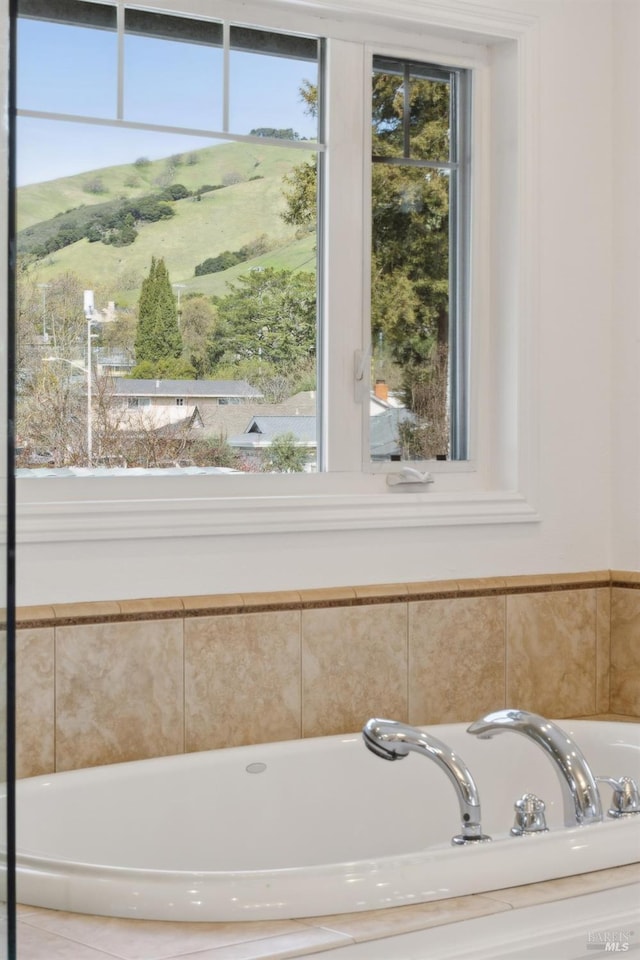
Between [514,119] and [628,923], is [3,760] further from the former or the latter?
[514,119]

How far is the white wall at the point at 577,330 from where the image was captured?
106 inches

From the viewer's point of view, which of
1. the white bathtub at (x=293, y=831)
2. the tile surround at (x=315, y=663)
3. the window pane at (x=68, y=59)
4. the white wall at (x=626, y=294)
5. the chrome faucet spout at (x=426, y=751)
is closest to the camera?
the white bathtub at (x=293, y=831)

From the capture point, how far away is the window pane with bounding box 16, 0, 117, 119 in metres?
2.23

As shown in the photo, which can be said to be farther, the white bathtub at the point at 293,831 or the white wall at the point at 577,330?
the white wall at the point at 577,330

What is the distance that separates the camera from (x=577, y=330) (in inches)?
110

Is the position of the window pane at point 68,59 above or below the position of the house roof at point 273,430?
above

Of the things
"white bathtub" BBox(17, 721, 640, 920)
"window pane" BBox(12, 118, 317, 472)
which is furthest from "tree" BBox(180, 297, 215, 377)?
"white bathtub" BBox(17, 721, 640, 920)

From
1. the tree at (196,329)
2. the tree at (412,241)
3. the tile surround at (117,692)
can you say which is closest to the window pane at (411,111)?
the tree at (412,241)

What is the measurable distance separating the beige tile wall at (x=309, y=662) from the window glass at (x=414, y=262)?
0.40 meters

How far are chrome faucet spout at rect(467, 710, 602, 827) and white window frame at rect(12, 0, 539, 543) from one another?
0.69m

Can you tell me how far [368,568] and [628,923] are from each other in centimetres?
110

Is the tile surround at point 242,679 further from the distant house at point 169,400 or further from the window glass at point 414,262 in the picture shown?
the window glass at point 414,262

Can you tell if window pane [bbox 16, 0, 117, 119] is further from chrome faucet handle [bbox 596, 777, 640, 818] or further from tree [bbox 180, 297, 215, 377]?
chrome faucet handle [bbox 596, 777, 640, 818]

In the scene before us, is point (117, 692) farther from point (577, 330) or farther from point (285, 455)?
point (577, 330)
